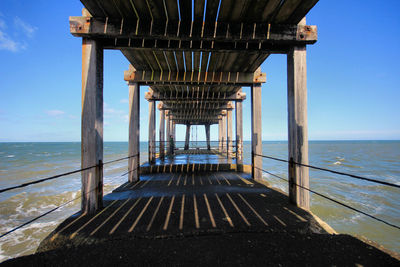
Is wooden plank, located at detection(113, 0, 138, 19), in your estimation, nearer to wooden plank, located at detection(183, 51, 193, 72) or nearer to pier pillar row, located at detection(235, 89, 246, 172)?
wooden plank, located at detection(183, 51, 193, 72)

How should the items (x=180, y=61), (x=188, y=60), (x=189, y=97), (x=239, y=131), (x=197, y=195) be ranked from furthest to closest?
1. (x=239, y=131)
2. (x=189, y=97)
3. (x=180, y=61)
4. (x=188, y=60)
5. (x=197, y=195)

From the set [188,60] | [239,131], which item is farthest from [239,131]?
[188,60]

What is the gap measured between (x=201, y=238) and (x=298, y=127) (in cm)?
320

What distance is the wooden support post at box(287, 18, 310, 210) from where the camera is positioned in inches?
169

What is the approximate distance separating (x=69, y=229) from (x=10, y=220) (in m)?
8.54

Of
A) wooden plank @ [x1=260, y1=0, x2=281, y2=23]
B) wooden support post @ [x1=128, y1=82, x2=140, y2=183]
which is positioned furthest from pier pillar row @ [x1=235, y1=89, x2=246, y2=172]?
wooden plank @ [x1=260, y1=0, x2=281, y2=23]

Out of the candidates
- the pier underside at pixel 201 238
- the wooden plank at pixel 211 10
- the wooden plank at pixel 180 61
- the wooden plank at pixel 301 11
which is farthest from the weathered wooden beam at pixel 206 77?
the pier underside at pixel 201 238

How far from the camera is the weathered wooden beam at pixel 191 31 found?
4070mm

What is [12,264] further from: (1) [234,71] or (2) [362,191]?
(2) [362,191]

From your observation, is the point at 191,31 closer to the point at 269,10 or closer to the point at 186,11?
the point at 186,11

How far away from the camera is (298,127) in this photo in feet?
14.3

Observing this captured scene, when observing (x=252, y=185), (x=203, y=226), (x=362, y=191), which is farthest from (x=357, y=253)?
(x=362, y=191)

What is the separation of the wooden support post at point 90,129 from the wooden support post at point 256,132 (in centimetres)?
544

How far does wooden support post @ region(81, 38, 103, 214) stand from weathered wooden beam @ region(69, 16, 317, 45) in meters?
0.36
